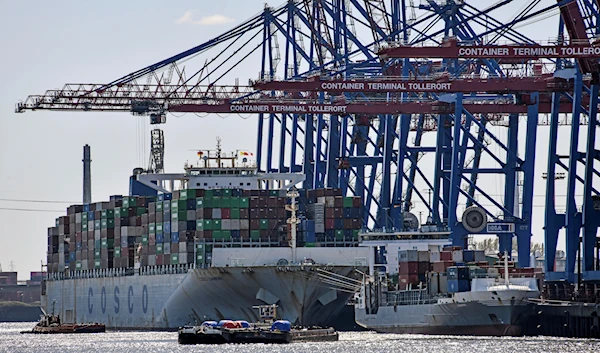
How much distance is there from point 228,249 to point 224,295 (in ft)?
7.97

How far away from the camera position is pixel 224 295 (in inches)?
3236

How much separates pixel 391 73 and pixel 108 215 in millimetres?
19688

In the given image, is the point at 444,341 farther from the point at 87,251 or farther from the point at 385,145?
the point at 87,251

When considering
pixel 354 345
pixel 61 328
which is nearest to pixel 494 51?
pixel 354 345

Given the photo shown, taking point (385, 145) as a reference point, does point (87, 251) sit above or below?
below

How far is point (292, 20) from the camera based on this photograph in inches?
4195

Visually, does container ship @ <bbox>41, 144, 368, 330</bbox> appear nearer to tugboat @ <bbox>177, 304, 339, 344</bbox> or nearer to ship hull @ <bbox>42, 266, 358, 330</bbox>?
ship hull @ <bbox>42, 266, 358, 330</bbox>

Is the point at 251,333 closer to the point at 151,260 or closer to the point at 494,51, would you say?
the point at 494,51

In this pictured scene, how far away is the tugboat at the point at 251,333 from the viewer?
223ft

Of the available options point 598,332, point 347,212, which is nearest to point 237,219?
point 347,212

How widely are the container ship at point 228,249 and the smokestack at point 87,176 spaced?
184ft

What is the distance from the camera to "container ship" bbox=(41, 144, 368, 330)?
80.2m

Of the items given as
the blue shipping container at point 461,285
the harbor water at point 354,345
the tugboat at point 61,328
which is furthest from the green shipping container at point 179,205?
the blue shipping container at point 461,285

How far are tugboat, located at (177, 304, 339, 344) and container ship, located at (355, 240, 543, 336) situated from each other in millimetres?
5538
